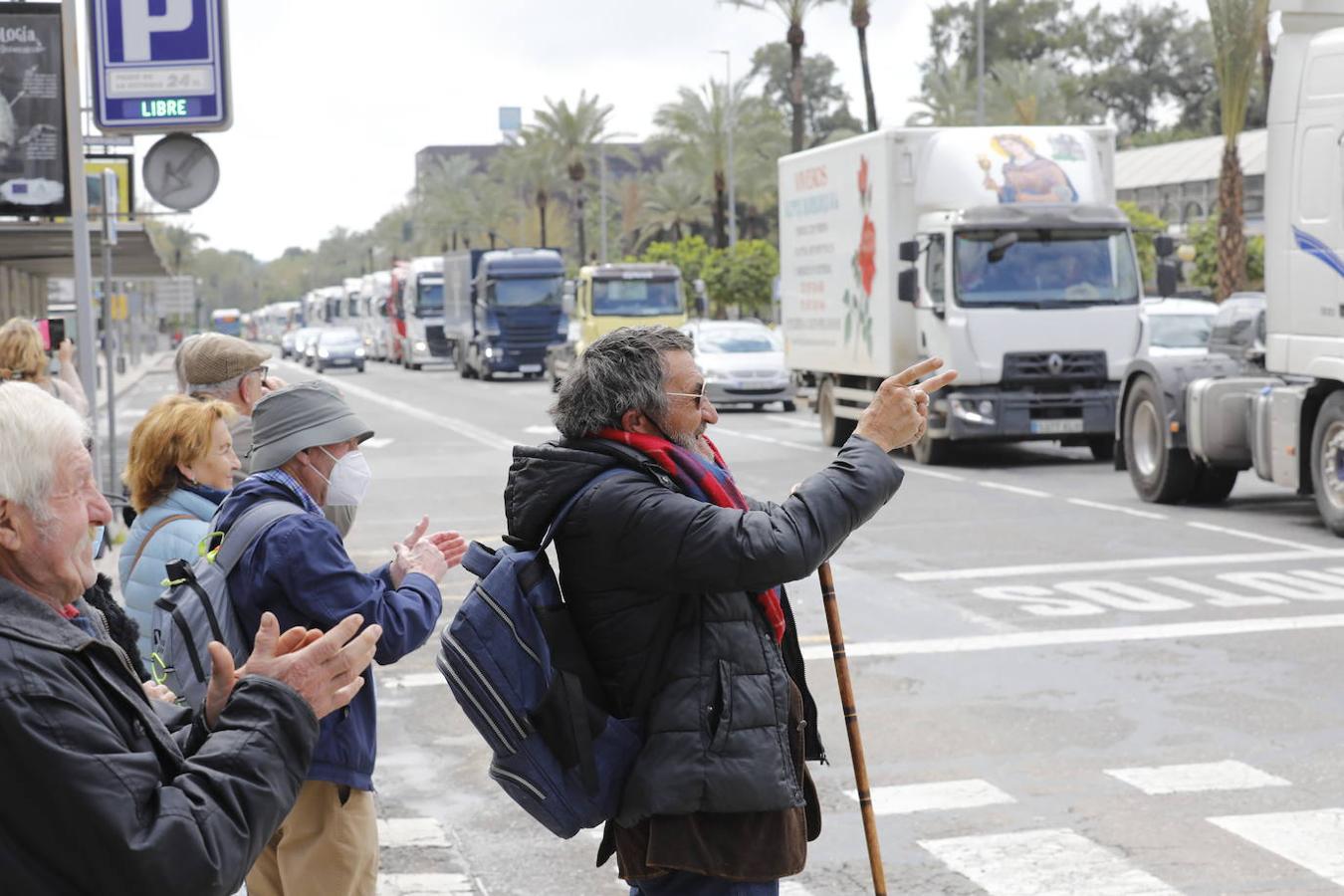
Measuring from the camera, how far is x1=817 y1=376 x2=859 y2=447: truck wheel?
82.5ft

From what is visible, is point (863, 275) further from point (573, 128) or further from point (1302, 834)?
point (573, 128)

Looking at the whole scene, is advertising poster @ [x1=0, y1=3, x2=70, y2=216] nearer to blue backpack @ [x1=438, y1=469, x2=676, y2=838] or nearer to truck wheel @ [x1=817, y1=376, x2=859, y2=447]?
blue backpack @ [x1=438, y1=469, x2=676, y2=838]

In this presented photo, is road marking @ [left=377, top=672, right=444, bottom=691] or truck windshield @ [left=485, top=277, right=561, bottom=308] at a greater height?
truck windshield @ [left=485, top=277, right=561, bottom=308]

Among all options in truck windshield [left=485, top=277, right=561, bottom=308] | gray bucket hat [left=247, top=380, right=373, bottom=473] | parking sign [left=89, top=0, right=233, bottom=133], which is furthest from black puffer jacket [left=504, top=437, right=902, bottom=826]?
truck windshield [left=485, top=277, right=561, bottom=308]

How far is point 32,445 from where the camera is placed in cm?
278

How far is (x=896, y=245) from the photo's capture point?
72.8 ft

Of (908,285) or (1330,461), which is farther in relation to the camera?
(908,285)

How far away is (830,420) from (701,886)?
71.2 feet

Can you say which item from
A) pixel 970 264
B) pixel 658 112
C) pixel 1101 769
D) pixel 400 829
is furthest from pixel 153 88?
pixel 658 112

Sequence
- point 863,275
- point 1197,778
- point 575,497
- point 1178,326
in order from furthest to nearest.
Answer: point 1178,326, point 863,275, point 1197,778, point 575,497

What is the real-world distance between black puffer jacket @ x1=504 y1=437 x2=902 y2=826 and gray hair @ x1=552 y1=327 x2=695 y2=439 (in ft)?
0.25

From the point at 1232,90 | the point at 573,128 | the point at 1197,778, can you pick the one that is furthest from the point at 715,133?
the point at 1197,778

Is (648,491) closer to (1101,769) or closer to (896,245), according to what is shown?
(1101,769)

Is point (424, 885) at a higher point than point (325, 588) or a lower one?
lower
